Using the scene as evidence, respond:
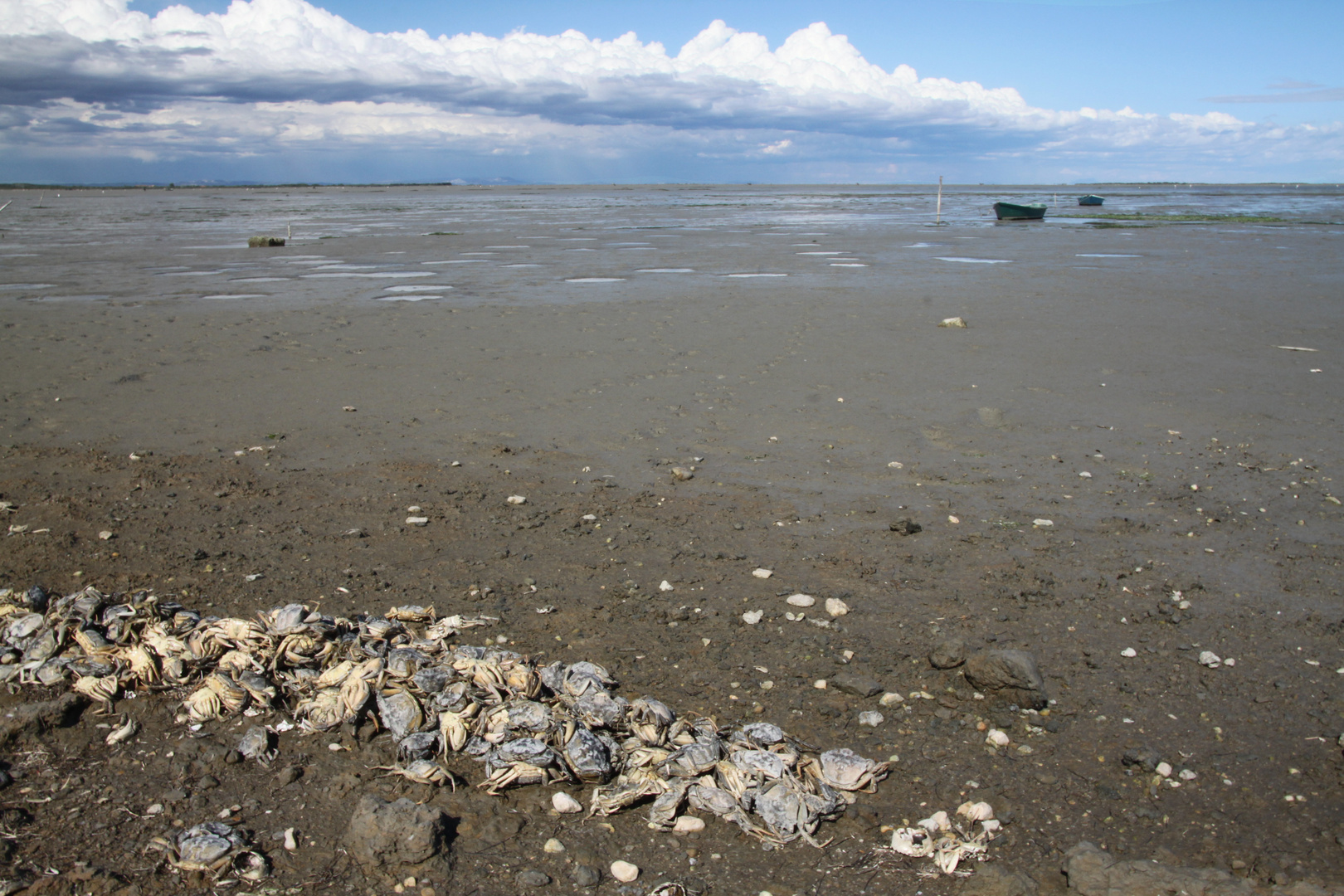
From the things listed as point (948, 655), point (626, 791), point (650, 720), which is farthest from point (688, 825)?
point (948, 655)

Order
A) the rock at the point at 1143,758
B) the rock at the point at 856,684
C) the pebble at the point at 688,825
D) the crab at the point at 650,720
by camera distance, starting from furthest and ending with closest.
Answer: the rock at the point at 856,684 < the crab at the point at 650,720 < the rock at the point at 1143,758 < the pebble at the point at 688,825

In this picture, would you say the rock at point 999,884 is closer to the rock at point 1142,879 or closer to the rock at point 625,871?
the rock at point 1142,879

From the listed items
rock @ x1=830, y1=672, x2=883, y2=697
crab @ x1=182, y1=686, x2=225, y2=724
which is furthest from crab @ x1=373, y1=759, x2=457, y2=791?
rock @ x1=830, y1=672, x2=883, y2=697

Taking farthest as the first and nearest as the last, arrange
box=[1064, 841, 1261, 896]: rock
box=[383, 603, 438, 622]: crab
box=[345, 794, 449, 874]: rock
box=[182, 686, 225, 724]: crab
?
box=[383, 603, 438, 622]: crab, box=[182, 686, 225, 724]: crab, box=[345, 794, 449, 874]: rock, box=[1064, 841, 1261, 896]: rock

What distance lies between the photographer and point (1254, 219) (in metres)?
40.5

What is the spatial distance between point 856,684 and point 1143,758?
1066 millimetres

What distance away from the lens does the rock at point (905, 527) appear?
5148 mm

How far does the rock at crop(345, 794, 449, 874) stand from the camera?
267 cm

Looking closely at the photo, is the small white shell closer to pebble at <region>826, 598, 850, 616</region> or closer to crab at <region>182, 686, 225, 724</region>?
pebble at <region>826, 598, 850, 616</region>

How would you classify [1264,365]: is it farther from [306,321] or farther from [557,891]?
[306,321]

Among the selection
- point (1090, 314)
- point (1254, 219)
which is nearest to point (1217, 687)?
point (1090, 314)

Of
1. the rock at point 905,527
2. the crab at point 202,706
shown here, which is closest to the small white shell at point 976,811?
the rock at point 905,527

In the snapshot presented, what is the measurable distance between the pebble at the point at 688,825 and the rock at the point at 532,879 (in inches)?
17.3

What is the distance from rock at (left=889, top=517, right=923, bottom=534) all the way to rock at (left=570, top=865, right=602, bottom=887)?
3055 mm
